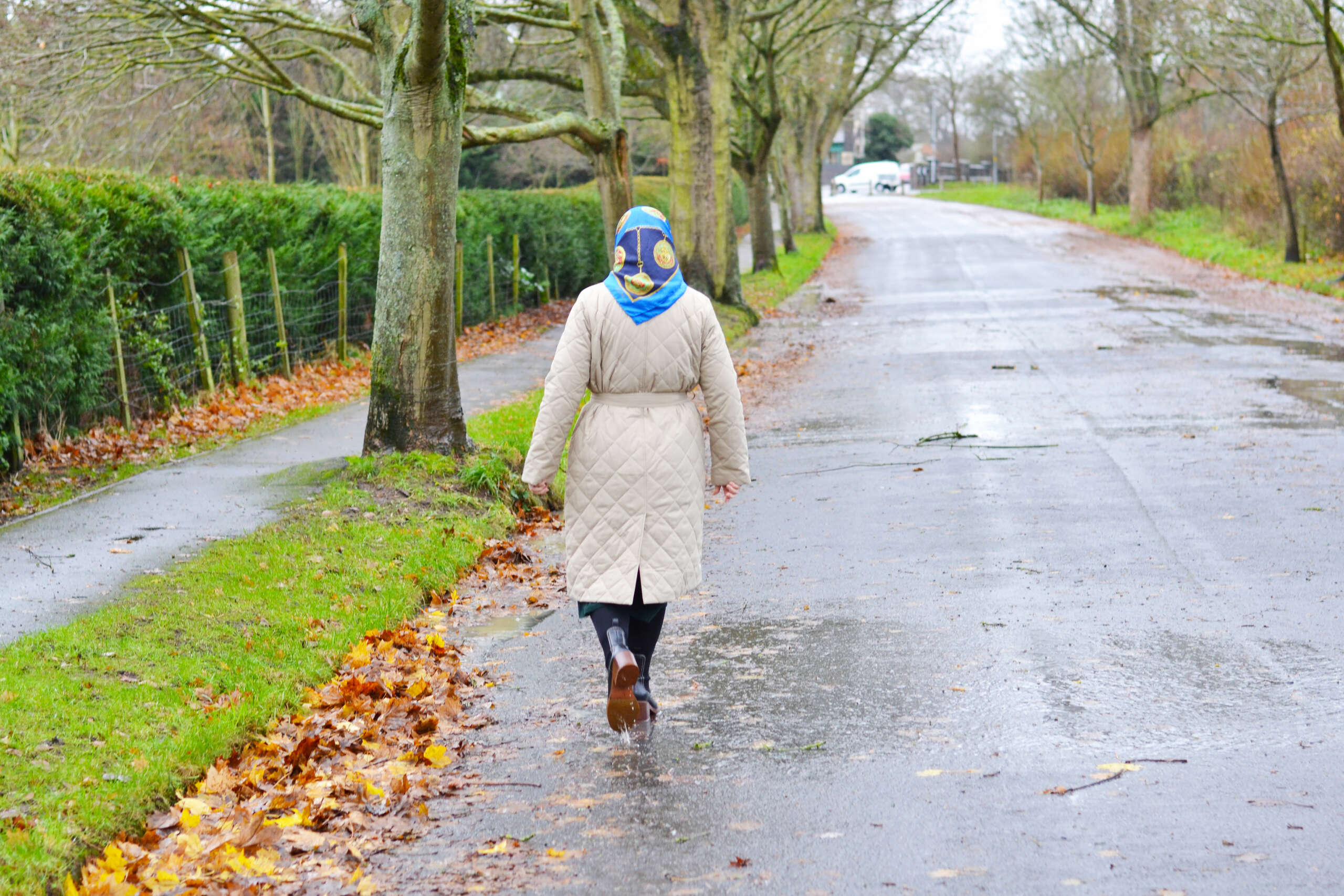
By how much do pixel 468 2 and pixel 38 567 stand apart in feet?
16.7

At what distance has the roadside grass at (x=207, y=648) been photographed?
449 cm

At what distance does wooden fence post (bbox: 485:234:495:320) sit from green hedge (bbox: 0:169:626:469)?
404cm

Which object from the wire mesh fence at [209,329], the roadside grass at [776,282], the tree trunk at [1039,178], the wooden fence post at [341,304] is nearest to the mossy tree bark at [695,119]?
the roadside grass at [776,282]

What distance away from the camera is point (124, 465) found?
10734 mm

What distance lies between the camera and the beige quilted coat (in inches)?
204

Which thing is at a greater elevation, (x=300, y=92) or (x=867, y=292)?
(x=300, y=92)

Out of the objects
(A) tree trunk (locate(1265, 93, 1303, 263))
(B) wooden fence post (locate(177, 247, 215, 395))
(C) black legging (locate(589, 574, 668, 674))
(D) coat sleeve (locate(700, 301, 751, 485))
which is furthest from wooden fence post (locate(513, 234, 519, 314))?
(C) black legging (locate(589, 574, 668, 674))

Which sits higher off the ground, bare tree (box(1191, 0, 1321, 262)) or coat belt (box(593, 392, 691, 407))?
bare tree (box(1191, 0, 1321, 262))

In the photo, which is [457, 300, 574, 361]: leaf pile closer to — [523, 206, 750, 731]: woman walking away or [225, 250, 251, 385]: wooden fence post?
[225, 250, 251, 385]: wooden fence post

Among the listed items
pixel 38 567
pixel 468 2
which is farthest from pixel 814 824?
pixel 468 2

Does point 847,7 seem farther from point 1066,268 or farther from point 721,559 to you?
point 721,559

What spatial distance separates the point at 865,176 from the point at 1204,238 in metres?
58.2

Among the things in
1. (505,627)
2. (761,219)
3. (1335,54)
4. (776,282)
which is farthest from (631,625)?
(761,219)

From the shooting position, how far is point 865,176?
9425 centimetres
